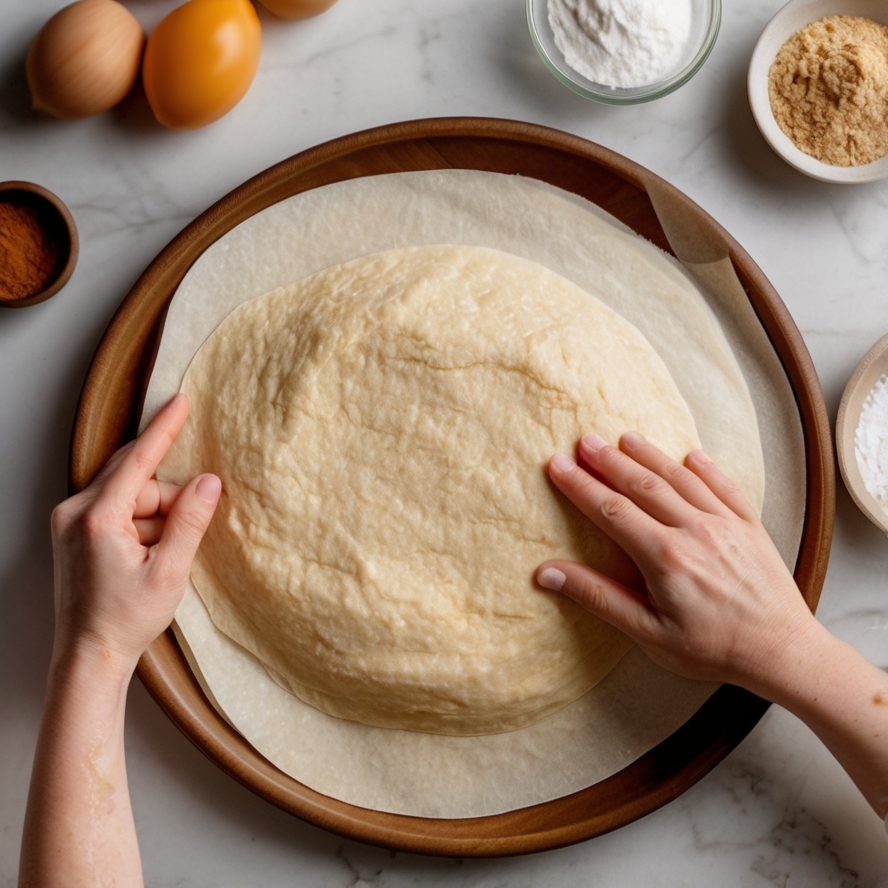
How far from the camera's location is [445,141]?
1240mm

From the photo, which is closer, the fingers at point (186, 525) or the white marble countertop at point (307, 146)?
the fingers at point (186, 525)

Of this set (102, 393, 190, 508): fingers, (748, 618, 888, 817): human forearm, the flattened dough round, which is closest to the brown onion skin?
the flattened dough round

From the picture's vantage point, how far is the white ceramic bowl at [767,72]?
1.26 meters

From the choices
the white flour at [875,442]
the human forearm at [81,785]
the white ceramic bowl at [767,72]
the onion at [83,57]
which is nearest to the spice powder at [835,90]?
the white ceramic bowl at [767,72]

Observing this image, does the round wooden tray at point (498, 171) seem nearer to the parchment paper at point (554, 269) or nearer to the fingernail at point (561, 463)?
the parchment paper at point (554, 269)

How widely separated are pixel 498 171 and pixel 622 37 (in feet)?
0.92

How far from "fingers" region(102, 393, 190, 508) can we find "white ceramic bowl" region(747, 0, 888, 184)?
1.04 m

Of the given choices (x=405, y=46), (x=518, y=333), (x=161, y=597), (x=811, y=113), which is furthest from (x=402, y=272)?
(x=811, y=113)

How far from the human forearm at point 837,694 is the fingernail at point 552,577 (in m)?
0.32

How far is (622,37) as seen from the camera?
1226 mm

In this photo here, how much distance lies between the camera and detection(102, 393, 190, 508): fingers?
1122 mm

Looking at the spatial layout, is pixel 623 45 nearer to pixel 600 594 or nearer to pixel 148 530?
pixel 600 594

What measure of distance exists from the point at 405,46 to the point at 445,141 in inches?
9.2

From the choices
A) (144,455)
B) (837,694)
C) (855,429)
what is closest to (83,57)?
(144,455)
